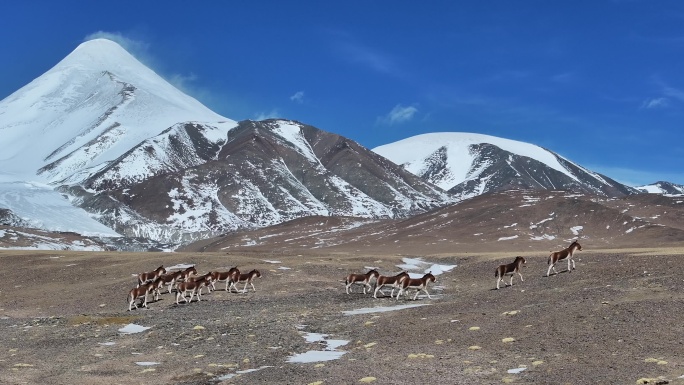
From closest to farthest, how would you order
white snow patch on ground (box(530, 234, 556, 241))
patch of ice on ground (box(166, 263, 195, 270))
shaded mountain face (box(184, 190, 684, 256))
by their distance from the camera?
patch of ice on ground (box(166, 263, 195, 270)) → shaded mountain face (box(184, 190, 684, 256)) → white snow patch on ground (box(530, 234, 556, 241))

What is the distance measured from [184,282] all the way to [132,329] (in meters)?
9.83

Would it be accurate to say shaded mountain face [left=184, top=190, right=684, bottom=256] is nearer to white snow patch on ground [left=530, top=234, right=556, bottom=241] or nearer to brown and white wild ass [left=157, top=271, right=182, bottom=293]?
white snow patch on ground [left=530, top=234, right=556, bottom=241]

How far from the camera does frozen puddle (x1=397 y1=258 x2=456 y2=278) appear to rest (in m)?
56.3

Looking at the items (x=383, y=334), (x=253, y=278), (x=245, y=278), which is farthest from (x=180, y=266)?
(x=383, y=334)

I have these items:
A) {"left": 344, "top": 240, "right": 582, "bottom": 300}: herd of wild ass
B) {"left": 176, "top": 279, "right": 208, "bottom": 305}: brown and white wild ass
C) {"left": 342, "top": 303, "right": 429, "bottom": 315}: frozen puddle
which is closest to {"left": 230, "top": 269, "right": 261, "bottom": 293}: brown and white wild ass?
{"left": 176, "top": 279, "right": 208, "bottom": 305}: brown and white wild ass

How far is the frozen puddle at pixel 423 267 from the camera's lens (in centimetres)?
5633

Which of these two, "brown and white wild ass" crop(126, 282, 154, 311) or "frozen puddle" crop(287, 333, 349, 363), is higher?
"brown and white wild ass" crop(126, 282, 154, 311)

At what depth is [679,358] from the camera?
61.9 feet

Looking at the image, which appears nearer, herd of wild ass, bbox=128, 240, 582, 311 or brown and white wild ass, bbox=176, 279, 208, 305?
herd of wild ass, bbox=128, 240, 582, 311

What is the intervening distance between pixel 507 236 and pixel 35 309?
121178 mm

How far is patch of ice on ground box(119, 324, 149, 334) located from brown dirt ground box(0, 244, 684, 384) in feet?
1.64

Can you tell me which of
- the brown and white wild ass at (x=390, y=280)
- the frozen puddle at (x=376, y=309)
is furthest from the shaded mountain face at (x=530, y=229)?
the frozen puddle at (x=376, y=309)

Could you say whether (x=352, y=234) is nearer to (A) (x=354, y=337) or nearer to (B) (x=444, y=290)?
(B) (x=444, y=290)

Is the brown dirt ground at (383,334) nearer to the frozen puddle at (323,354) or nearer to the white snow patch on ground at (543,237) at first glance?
the frozen puddle at (323,354)
